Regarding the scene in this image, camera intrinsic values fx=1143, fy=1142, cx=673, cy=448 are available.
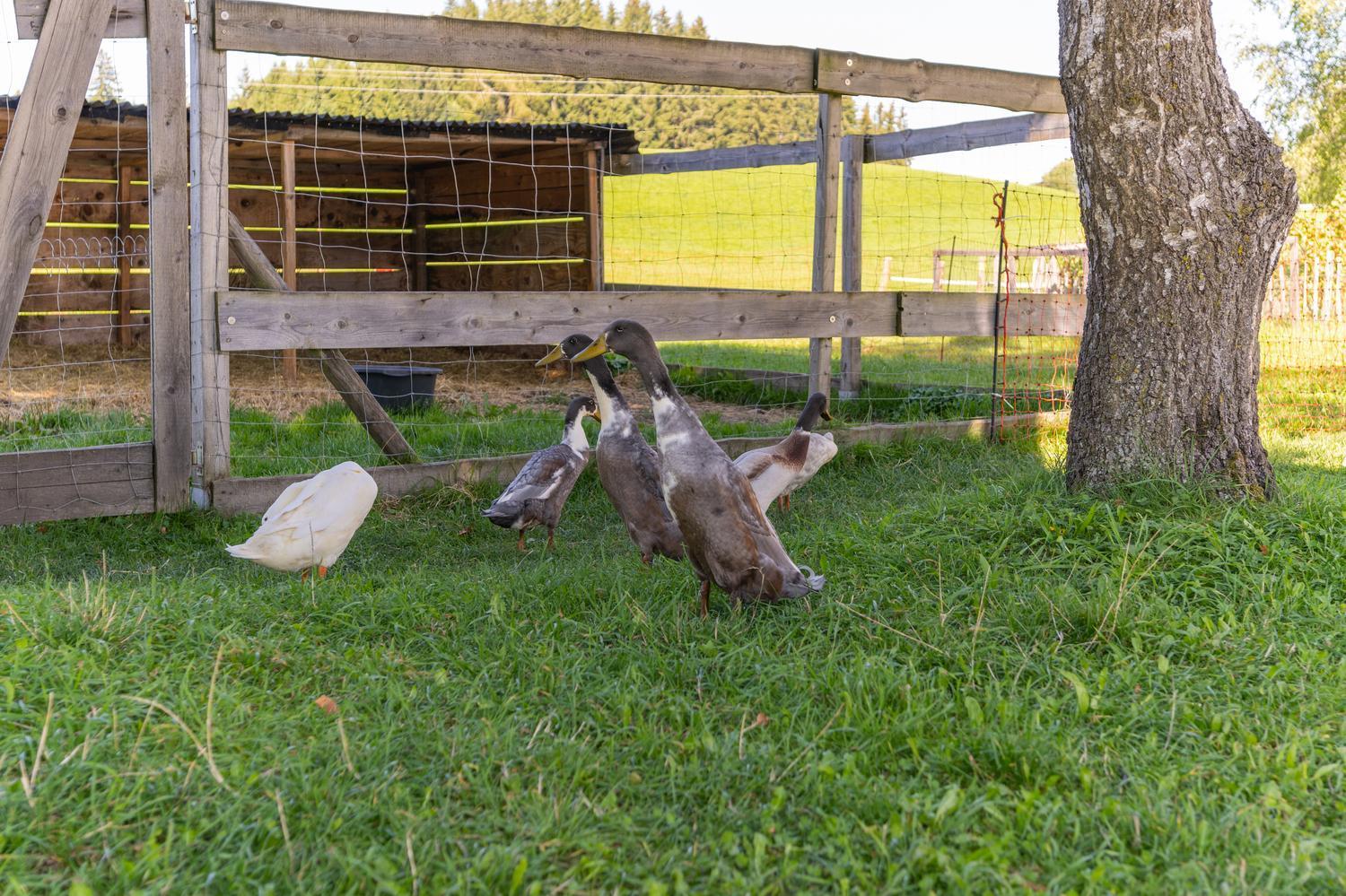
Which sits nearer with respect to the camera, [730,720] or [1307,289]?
[730,720]

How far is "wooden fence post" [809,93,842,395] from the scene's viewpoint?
7727mm

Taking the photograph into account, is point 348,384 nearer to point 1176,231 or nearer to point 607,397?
point 607,397

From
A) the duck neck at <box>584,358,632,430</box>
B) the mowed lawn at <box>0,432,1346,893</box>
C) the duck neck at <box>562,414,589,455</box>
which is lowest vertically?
the mowed lawn at <box>0,432,1346,893</box>

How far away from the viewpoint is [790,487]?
6430mm

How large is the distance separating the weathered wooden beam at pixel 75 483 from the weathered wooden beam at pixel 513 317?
30.7 inches

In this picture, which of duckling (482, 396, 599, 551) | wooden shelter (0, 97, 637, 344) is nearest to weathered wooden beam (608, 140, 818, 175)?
wooden shelter (0, 97, 637, 344)

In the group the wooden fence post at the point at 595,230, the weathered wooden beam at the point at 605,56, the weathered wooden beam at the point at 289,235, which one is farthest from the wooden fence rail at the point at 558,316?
the wooden fence post at the point at 595,230

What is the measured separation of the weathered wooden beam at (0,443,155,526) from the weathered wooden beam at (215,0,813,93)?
2.13 meters

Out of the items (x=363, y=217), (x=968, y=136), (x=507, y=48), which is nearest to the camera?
(x=507, y=48)

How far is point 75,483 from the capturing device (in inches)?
222

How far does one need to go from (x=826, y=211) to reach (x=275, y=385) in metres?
5.94

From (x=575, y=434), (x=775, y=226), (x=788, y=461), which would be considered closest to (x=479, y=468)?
(x=575, y=434)

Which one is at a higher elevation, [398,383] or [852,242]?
[852,242]

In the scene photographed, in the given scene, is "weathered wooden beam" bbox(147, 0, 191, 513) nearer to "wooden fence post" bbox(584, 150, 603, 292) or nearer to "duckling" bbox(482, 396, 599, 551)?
"duckling" bbox(482, 396, 599, 551)
